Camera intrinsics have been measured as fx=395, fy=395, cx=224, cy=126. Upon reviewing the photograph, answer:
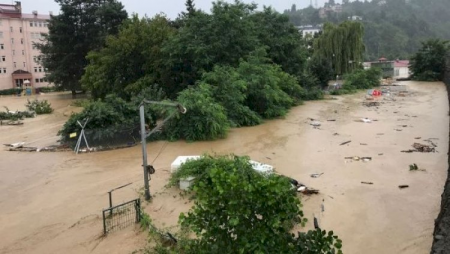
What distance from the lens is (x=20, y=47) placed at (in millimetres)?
58250

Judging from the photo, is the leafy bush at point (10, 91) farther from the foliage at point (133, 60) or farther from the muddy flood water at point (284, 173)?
the muddy flood water at point (284, 173)

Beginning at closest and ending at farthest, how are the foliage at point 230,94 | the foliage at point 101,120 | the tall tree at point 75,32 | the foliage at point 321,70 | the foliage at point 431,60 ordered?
the foliage at point 101,120 → the foliage at point 230,94 → the tall tree at point 75,32 → the foliage at point 321,70 → the foliage at point 431,60

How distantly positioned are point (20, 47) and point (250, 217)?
207ft

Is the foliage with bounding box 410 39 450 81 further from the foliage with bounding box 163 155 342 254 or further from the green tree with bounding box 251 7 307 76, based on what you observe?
the foliage with bounding box 163 155 342 254

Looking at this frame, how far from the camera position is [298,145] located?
16.9m

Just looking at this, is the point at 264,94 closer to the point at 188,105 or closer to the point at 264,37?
the point at 188,105

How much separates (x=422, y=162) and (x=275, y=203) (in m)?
11.2

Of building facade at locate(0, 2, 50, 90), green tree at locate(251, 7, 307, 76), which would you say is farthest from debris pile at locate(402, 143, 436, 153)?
building facade at locate(0, 2, 50, 90)

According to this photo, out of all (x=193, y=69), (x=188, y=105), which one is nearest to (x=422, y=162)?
(x=188, y=105)

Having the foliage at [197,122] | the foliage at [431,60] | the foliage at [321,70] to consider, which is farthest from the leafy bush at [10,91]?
the foliage at [431,60]

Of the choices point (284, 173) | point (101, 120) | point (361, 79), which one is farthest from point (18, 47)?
point (284, 173)

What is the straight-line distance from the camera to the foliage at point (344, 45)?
151 feet

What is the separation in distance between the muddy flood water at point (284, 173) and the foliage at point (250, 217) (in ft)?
12.1

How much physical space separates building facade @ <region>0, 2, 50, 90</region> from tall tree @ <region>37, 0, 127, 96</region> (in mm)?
17355
